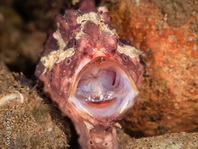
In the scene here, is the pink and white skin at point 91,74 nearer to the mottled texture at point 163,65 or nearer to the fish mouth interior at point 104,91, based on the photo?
the fish mouth interior at point 104,91

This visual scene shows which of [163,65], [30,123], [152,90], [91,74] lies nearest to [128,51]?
[91,74]

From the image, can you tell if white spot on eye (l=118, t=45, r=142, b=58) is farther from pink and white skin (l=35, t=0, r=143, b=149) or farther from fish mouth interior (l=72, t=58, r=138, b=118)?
fish mouth interior (l=72, t=58, r=138, b=118)

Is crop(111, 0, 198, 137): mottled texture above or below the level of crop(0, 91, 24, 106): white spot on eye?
above

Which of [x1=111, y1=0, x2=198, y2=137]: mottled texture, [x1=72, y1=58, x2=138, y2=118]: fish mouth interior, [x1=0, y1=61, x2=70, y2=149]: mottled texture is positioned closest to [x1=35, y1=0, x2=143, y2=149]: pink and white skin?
[x1=72, y1=58, x2=138, y2=118]: fish mouth interior

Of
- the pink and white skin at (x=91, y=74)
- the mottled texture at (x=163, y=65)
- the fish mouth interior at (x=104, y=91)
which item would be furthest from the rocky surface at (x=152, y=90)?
the fish mouth interior at (x=104, y=91)

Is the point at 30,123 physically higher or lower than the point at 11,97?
lower

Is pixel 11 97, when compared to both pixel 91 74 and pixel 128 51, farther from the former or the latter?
pixel 128 51

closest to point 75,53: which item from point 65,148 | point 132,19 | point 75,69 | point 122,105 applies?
point 75,69

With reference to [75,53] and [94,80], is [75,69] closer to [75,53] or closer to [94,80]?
[75,53]
